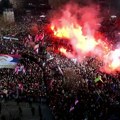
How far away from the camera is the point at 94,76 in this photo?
29.5m

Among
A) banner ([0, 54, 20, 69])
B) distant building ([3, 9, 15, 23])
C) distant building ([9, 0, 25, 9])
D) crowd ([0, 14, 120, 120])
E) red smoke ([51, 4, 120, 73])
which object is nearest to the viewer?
crowd ([0, 14, 120, 120])

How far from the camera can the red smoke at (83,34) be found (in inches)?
1446

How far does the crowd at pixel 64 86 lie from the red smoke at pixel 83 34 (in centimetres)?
175

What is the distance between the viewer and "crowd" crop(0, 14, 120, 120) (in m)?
25.5

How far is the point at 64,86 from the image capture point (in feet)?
94.6

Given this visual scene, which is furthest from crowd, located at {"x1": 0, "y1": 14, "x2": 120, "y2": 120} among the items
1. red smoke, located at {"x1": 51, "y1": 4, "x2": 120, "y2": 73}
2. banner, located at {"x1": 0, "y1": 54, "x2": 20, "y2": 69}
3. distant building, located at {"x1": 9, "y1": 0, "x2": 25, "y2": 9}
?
distant building, located at {"x1": 9, "y1": 0, "x2": 25, "y2": 9}

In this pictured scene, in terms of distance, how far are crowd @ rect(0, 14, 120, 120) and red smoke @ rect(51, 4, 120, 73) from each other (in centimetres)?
175

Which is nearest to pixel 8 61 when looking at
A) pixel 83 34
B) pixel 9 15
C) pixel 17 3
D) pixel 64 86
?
pixel 64 86

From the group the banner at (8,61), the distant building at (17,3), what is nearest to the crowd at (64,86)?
the banner at (8,61)

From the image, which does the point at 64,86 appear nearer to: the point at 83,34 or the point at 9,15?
the point at 83,34

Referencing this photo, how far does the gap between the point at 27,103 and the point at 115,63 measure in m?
8.25

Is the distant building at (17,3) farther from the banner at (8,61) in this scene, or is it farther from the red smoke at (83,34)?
the banner at (8,61)

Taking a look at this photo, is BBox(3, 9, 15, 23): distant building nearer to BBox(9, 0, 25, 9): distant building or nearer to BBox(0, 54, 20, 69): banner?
BBox(9, 0, 25, 9): distant building

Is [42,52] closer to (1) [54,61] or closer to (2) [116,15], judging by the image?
(1) [54,61]
